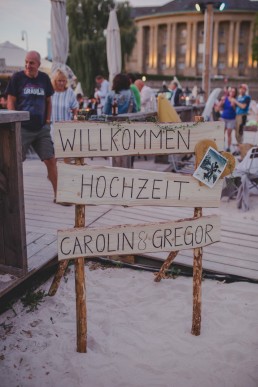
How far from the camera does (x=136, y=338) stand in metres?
2.64

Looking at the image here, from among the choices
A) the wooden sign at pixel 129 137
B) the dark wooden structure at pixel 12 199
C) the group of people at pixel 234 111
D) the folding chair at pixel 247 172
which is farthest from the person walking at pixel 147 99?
the wooden sign at pixel 129 137

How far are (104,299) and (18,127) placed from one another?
4.90 feet

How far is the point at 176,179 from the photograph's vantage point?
2457 mm

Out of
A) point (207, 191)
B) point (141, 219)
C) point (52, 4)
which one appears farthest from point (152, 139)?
point (52, 4)

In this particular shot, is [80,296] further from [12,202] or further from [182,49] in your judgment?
[182,49]

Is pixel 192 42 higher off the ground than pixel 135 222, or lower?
higher

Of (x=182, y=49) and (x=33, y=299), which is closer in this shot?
(x=33, y=299)

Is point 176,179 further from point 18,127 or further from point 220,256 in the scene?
point 220,256

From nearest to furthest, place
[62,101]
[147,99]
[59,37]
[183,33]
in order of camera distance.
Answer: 1. [62,101]
2. [59,37]
3. [147,99]
4. [183,33]

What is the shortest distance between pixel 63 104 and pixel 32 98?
154 centimetres

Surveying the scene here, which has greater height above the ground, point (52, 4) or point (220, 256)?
point (52, 4)

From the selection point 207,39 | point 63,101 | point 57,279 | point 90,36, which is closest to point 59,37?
point 63,101

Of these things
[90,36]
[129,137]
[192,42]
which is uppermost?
[192,42]

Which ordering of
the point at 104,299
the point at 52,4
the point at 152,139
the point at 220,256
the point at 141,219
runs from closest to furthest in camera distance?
the point at 152,139 < the point at 104,299 < the point at 220,256 < the point at 141,219 < the point at 52,4
